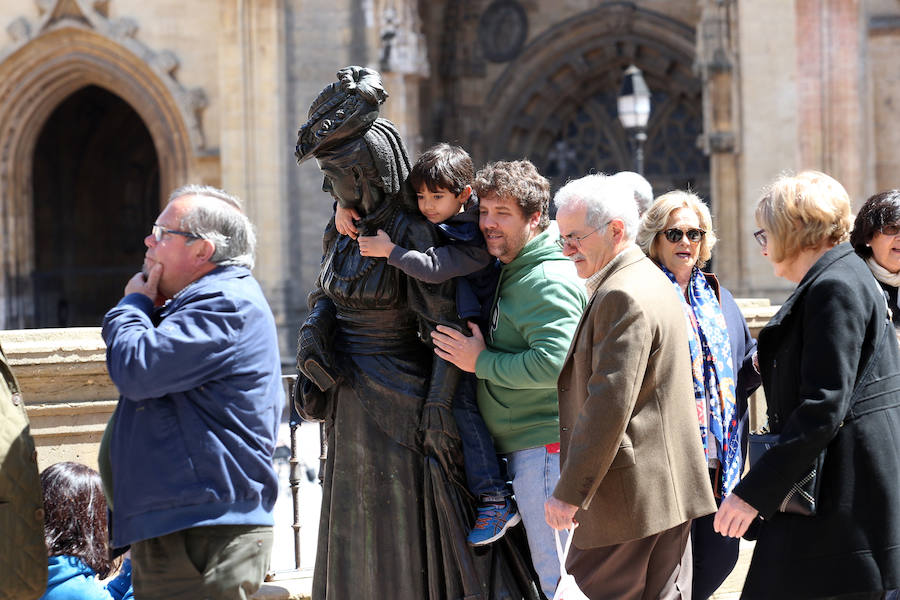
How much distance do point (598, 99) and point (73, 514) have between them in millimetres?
15716

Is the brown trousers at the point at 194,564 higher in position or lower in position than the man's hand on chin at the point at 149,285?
lower

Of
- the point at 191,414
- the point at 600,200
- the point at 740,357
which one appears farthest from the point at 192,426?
the point at 740,357

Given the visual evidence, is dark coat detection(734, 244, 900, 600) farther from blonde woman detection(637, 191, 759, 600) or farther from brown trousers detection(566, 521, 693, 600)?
blonde woman detection(637, 191, 759, 600)

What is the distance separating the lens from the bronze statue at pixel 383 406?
4.05 metres

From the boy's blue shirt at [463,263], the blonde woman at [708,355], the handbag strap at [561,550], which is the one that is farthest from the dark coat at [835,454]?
the boy's blue shirt at [463,263]

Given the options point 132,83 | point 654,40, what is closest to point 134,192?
point 132,83

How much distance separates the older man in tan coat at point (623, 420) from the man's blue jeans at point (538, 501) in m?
0.14

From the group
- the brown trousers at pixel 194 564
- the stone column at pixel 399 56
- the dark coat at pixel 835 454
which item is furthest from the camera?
the stone column at pixel 399 56

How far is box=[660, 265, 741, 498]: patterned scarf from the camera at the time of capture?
4461 mm

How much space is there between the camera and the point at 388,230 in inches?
165

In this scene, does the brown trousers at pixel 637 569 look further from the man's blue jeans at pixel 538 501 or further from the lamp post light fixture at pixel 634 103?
the lamp post light fixture at pixel 634 103

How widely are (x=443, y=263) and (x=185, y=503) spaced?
1.11m

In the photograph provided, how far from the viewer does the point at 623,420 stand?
3.58m

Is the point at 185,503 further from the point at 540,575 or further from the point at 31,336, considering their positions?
the point at 31,336
